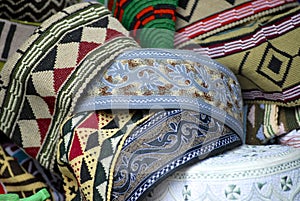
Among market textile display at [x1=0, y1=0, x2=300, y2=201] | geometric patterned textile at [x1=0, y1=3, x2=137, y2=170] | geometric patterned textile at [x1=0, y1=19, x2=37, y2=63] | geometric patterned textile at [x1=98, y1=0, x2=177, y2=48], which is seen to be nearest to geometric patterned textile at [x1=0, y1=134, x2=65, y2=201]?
market textile display at [x1=0, y1=0, x2=300, y2=201]

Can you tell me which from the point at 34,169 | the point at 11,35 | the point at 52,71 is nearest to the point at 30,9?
the point at 11,35

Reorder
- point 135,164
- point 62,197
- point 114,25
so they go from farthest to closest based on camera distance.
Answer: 1. point 62,197
2. point 114,25
3. point 135,164

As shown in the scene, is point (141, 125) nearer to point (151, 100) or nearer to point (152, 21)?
point (151, 100)

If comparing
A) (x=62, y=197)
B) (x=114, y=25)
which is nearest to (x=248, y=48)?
(x=114, y=25)

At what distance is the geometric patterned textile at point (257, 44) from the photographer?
48.2 inches

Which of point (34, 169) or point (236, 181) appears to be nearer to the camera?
point (236, 181)

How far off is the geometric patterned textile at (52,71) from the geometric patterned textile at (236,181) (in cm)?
26

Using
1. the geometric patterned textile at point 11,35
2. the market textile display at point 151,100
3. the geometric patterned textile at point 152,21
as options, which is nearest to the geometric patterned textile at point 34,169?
the market textile display at point 151,100

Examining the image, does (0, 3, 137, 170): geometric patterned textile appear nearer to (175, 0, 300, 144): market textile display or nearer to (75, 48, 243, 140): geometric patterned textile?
(75, 48, 243, 140): geometric patterned textile

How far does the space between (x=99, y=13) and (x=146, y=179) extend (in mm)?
387

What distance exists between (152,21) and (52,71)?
273mm

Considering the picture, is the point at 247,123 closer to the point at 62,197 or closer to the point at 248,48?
the point at 248,48

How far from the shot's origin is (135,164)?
3.39 ft

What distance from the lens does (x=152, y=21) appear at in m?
1.25
